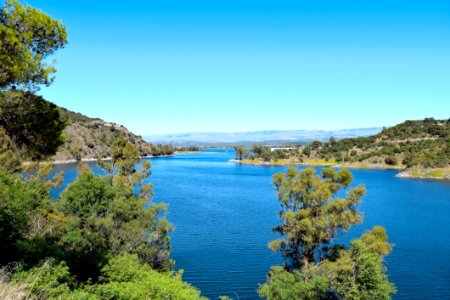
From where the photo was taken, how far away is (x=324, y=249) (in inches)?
1050

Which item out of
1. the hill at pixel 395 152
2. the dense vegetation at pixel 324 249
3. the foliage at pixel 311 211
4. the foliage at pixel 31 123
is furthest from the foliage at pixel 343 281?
the hill at pixel 395 152

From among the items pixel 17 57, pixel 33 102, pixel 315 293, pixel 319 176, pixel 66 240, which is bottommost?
pixel 315 293

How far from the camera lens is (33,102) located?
1371 cm

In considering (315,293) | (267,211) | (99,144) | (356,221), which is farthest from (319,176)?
(99,144)

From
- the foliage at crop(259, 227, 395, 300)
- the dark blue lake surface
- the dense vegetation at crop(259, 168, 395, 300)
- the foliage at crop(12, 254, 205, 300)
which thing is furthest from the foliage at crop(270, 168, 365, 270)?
the foliage at crop(12, 254, 205, 300)

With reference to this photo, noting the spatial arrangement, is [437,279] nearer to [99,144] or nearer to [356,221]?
[356,221]

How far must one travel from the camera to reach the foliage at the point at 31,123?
13305mm

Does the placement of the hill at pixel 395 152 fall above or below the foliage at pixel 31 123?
below

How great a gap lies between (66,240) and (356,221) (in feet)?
62.0

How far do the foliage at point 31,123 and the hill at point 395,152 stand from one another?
127 metres

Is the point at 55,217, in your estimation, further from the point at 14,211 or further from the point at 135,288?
the point at 135,288

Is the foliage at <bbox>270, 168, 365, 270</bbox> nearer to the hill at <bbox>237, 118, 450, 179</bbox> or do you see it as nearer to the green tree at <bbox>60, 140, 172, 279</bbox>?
the green tree at <bbox>60, 140, 172, 279</bbox>

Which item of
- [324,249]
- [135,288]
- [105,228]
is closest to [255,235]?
[324,249]

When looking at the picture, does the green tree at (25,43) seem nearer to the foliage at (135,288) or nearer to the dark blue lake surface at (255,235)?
the foliage at (135,288)
